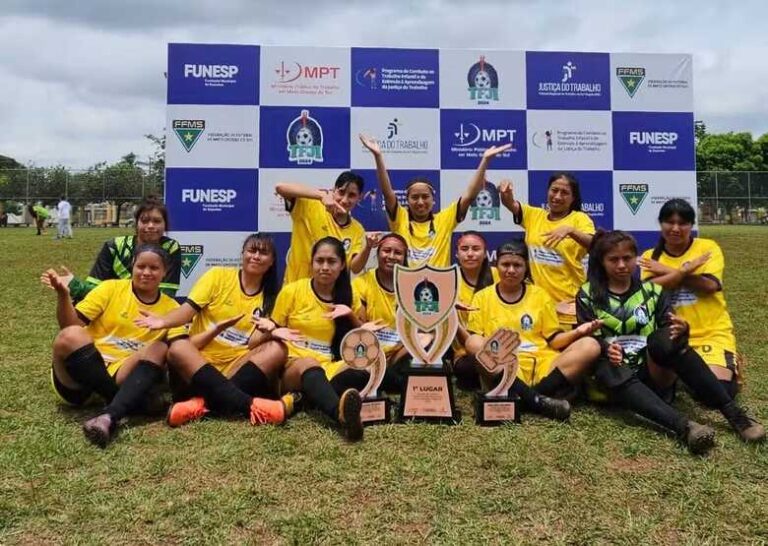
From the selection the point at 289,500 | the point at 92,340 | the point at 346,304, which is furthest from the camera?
the point at 346,304

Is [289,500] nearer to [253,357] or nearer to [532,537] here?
[532,537]

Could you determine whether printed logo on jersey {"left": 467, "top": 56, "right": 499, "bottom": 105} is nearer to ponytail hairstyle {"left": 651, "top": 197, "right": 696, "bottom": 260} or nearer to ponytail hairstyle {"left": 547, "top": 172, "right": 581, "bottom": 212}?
ponytail hairstyle {"left": 547, "top": 172, "right": 581, "bottom": 212}

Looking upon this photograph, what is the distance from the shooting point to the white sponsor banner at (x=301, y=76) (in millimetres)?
4840

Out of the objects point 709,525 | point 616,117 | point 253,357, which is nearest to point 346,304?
point 253,357

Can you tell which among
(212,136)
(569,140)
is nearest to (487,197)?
(569,140)

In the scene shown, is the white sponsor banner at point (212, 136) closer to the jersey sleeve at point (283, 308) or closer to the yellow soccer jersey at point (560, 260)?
the jersey sleeve at point (283, 308)

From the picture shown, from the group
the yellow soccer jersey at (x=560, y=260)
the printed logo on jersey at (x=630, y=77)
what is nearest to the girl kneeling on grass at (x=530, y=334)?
the yellow soccer jersey at (x=560, y=260)

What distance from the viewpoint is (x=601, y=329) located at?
339cm

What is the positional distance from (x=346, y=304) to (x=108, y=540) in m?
1.86

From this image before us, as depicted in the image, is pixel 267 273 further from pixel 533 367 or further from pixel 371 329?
pixel 533 367

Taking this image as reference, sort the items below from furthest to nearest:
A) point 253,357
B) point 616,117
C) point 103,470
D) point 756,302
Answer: point 756,302
point 616,117
point 253,357
point 103,470

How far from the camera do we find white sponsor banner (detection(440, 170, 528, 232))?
5.00 m

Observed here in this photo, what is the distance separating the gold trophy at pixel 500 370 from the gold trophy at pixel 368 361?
20.4 inches

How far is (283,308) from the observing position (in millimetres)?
3490
